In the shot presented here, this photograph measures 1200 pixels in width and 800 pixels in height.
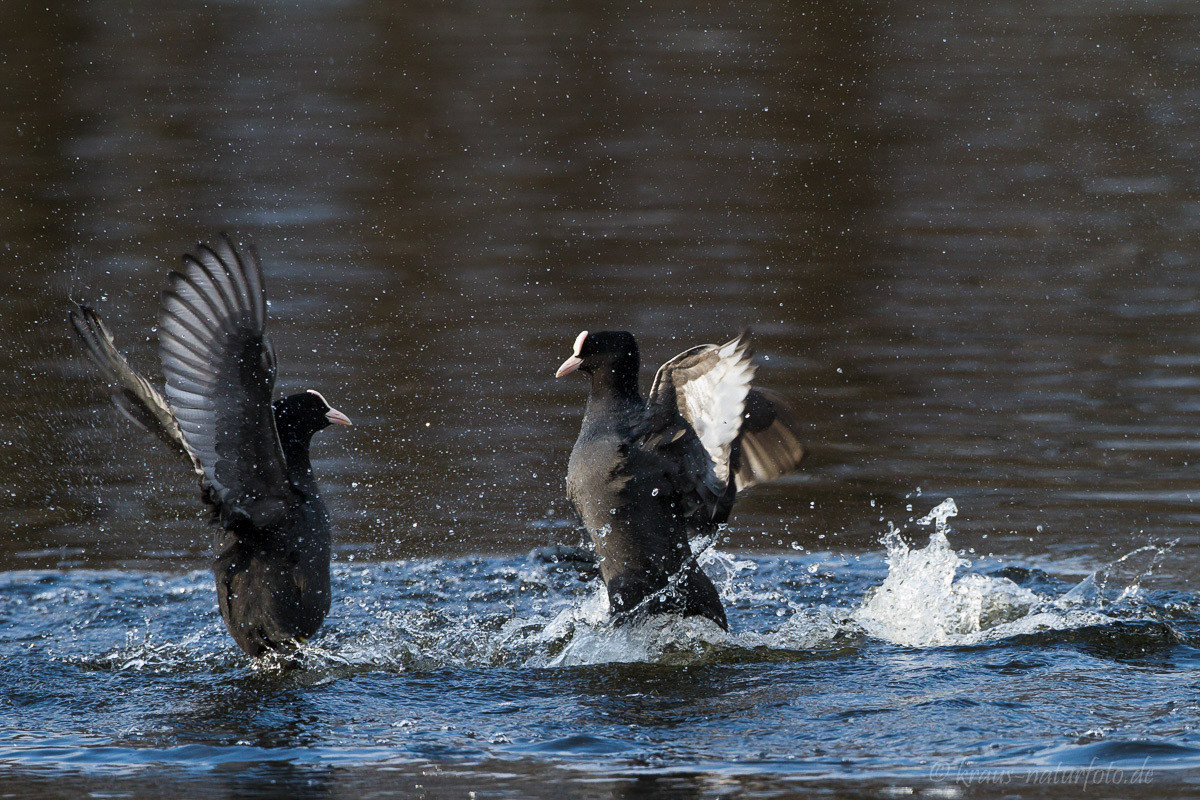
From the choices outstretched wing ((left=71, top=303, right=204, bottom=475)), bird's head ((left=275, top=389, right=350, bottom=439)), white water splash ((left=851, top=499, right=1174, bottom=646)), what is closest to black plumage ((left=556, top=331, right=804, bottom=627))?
white water splash ((left=851, top=499, right=1174, bottom=646))

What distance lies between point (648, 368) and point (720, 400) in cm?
359

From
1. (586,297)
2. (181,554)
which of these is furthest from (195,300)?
(586,297)

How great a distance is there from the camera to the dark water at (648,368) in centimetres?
450

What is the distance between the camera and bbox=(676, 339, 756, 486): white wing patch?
503 cm

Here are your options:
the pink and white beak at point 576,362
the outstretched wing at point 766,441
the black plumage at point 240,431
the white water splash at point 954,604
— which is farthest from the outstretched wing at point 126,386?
the white water splash at point 954,604

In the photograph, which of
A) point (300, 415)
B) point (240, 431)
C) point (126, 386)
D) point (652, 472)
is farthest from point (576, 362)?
point (126, 386)

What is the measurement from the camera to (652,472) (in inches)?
212

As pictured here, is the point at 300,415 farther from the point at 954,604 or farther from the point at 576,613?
the point at 954,604

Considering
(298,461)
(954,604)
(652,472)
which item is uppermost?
(298,461)

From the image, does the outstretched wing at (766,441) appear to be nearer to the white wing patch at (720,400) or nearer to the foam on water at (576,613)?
the foam on water at (576,613)

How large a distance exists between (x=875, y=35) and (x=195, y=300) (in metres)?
17.0

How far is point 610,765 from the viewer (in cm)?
420

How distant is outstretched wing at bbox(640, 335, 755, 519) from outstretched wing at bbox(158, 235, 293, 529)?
52.9 inches

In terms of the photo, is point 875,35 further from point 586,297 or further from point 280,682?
point 280,682
